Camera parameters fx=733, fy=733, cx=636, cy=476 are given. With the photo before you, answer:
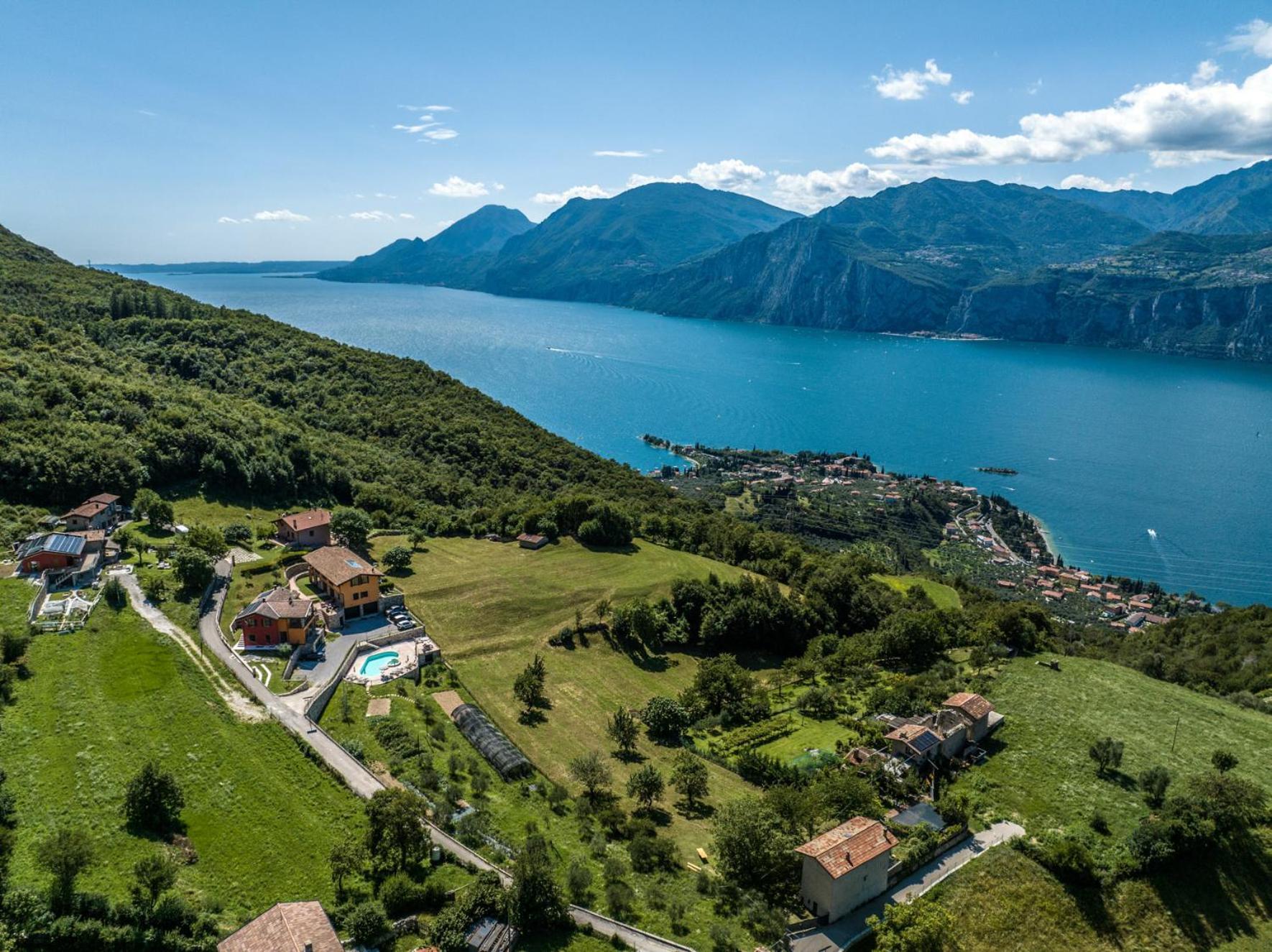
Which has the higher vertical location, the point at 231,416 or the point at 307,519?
the point at 231,416

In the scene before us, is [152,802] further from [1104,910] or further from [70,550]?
[1104,910]

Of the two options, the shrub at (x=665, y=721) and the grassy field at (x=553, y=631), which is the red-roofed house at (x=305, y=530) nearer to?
the grassy field at (x=553, y=631)

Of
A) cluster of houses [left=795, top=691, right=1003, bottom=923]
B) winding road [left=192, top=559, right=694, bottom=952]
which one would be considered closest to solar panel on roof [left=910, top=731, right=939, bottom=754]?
cluster of houses [left=795, top=691, right=1003, bottom=923]

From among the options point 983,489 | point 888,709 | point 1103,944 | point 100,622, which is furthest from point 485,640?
point 983,489

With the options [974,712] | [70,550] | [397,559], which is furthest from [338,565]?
[974,712]

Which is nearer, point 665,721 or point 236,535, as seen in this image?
point 665,721

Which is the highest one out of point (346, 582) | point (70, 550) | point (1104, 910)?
point (70, 550)

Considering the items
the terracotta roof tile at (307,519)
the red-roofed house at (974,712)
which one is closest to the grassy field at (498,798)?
the red-roofed house at (974,712)
